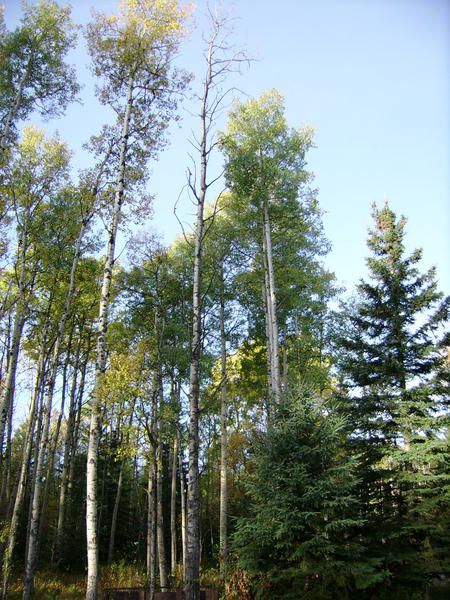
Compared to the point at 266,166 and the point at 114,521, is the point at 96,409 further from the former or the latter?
the point at 114,521

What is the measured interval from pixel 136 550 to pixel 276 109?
20.5 m

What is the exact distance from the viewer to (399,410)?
28.5ft

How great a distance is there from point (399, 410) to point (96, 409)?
645 centimetres

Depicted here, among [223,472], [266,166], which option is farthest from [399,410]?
[266,166]

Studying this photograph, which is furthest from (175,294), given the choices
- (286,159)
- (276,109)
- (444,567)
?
(444,567)

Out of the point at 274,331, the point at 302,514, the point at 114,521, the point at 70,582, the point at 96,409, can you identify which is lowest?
the point at 70,582

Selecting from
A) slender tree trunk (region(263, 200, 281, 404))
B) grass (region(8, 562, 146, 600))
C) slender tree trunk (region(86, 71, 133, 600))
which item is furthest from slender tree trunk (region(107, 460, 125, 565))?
slender tree trunk (region(86, 71, 133, 600))

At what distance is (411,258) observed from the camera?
10578 millimetres

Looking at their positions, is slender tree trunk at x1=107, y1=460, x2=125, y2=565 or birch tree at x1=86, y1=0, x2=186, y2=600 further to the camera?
slender tree trunk at x1=107, y1=460, x2=125, y2=565

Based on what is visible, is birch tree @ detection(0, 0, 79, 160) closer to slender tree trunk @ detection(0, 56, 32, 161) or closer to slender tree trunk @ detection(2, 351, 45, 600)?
slender tree trunk @ detection(0, 56, 32, 161)

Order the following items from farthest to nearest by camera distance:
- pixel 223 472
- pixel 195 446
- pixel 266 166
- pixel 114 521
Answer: pixel 114 521
pixel 266 166
pixel 223 472
pixel 195 446

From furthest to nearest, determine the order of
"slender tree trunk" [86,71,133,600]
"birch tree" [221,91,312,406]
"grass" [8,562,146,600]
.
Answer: "birch tree" [221,91,312,406]
"grass" [8,562,146,600]
"slender tree trunk" [86,71,133,600]

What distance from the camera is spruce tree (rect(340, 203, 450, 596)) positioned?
766 cm

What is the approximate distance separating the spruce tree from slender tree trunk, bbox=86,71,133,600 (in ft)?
15.9
